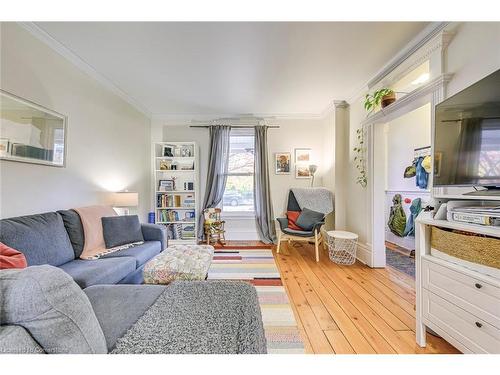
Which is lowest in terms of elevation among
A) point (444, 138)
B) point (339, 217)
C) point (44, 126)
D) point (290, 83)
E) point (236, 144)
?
point (339, 217)

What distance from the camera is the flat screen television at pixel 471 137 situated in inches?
46.8

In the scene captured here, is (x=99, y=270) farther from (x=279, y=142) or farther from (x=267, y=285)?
(x=279, y=142)

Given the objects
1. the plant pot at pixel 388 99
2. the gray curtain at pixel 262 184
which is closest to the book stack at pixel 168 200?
the gray curtain at pixel 262 184

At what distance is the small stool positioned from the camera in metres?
2.98

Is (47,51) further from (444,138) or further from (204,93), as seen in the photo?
(444,138)

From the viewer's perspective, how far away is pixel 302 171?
4238 millimetres

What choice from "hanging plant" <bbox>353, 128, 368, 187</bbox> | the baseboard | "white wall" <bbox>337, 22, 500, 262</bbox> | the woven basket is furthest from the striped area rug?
"white wall" <bbox>337, 22, 500, 262</bbox>

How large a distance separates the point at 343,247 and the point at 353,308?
4.61 ft

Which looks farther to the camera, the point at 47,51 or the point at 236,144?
the point at 236,144

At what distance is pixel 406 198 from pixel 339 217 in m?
1.20

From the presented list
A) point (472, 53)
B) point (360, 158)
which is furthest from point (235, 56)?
point (360, 158)

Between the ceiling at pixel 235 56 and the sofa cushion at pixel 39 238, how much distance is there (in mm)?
1657

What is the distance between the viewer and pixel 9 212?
5.51 ft

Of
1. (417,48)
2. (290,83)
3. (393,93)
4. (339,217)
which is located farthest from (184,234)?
(417,48)
